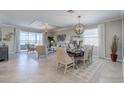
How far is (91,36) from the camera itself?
667cm

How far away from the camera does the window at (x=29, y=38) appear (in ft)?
33.0

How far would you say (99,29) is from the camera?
6.24 m

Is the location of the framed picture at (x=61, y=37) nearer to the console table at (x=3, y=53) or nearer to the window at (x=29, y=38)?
the window at (x=29, y=38)

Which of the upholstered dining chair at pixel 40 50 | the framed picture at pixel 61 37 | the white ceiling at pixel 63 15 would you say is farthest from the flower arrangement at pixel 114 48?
the framed picture at pixel 61 37

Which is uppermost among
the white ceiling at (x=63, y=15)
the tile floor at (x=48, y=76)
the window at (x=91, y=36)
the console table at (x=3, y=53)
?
the white ceiling at (x=63, y=15)

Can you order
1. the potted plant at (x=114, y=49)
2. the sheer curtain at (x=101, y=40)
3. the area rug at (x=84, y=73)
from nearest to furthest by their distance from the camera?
the area rug at (x=84, y=73) → the potted plant at (x=114, y=49) → the sheer curtain at (x=101, y=40)

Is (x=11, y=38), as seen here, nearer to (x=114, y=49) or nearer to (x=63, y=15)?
(x=63, y=15)

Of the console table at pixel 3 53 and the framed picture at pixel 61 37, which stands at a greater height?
the framed picture at pixel 61 37

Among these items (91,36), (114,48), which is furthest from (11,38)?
(114,48)

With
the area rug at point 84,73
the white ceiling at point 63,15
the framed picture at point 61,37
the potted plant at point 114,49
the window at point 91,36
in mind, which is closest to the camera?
the area rug at point 84,73

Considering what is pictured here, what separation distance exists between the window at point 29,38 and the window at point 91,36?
5.68 m

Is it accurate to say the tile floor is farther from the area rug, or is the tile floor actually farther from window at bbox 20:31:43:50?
window at bbox 20:31:43:50
